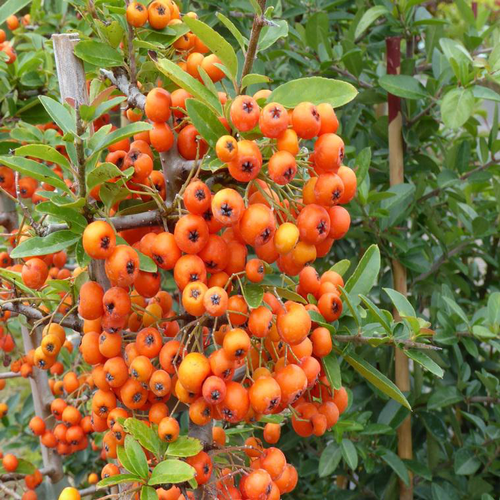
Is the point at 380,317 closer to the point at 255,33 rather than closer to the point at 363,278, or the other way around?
the point at 363,278

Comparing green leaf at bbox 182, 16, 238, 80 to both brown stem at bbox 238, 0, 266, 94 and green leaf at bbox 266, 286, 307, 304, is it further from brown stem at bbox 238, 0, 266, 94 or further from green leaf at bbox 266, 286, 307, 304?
green leaf at bbox 266, 286, 307, 304

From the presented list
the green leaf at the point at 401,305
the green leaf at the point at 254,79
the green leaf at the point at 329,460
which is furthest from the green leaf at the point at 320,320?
the green leaf at the point at 329,460

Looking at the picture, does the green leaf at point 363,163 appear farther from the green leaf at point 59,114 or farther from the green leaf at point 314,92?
the green leaf at point 59,114

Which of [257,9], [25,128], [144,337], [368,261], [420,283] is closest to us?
[257,9]

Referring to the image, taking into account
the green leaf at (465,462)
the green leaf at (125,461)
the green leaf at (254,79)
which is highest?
the green leaf at (254,79)

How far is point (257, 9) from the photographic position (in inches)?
32.5

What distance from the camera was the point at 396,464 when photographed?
1.68 m

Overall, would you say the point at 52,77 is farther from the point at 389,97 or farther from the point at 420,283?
the point at 420,283

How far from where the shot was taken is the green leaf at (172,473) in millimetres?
850

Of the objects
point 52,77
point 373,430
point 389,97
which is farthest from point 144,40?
point 373,430

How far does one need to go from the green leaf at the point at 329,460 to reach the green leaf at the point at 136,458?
31.5 inches

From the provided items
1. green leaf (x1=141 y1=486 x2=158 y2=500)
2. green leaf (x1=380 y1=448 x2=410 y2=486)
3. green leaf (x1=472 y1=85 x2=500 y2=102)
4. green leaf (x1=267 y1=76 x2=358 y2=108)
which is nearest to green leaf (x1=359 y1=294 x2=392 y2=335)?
green leaf (x1=267 y1=76 x2=358 y2=108)

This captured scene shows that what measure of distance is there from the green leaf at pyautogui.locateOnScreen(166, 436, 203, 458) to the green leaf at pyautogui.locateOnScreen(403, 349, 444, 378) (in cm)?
36

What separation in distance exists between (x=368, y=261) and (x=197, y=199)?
1.24 ft
